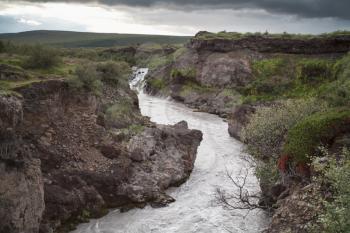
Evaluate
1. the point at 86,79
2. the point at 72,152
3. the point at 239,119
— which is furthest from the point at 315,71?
the point at 72,152

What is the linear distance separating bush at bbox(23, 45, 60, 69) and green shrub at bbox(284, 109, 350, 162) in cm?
2047

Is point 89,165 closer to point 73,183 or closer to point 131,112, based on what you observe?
point 73,183

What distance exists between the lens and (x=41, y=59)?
33.3 metres

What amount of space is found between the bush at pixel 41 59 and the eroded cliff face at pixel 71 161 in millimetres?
4926

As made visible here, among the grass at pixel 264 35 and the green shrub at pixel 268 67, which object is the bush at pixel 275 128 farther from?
the grass at pixel 264 35

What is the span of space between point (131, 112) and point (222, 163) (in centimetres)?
892

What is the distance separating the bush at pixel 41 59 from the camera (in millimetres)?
33031

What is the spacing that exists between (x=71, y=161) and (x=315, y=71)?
47.8 meters

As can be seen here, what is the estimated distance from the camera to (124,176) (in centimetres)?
2827

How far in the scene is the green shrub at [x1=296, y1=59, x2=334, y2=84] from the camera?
6344 cm

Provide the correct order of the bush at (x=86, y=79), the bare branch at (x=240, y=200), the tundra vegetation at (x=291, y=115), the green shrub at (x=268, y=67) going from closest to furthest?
the tundra vegetation at (x=291, y=115), the bare branch at (x=240, y=200), the bush at (x=86, y=79), the green shrub at (x=268, y=67)

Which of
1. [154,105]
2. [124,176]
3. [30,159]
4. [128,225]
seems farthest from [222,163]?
[154,105]

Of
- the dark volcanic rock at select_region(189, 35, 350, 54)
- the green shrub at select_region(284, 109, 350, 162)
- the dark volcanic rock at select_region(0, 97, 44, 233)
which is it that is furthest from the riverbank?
the dark volcanic rock at select_region(189, 35, 350, 54)

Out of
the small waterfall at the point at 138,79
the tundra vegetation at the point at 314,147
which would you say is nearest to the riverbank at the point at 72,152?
the tundra vegetation at the point at 314,147
